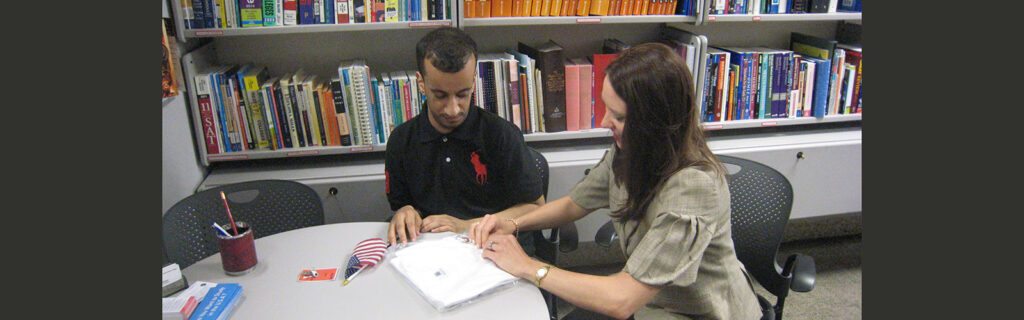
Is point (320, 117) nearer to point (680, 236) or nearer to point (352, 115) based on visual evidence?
point (352, 115)

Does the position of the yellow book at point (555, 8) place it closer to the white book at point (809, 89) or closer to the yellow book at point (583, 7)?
the yellow book at point (583, 7)

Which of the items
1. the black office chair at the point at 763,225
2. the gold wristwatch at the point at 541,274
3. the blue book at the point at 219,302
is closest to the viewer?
the blue book at the point at 219,302

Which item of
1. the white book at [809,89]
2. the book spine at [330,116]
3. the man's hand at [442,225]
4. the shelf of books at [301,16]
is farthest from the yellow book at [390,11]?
the white book at [809,89]

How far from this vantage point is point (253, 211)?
183 centimetres

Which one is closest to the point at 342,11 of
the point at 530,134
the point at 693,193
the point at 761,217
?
the point at 530,134

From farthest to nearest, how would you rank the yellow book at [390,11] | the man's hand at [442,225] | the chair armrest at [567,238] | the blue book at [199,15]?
the yellow book at [390,11] < the blue book at [199,15] < the chair armrest at [567,238] < the man's hand at [442,225]

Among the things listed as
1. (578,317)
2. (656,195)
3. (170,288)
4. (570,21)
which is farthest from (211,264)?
(570,21)

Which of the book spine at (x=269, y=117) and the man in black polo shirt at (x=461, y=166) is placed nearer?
the man in black polo shirt at (x=461, y=166)

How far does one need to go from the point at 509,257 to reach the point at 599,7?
136cm

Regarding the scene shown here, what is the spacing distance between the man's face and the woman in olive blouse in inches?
15.6

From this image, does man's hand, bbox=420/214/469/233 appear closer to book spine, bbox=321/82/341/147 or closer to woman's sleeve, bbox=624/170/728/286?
woman's sleeve, bbox=624/170/728/286

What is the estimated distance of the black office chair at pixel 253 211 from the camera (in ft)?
5.53

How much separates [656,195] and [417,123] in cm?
83

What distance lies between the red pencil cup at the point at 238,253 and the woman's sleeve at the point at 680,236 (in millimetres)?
836
